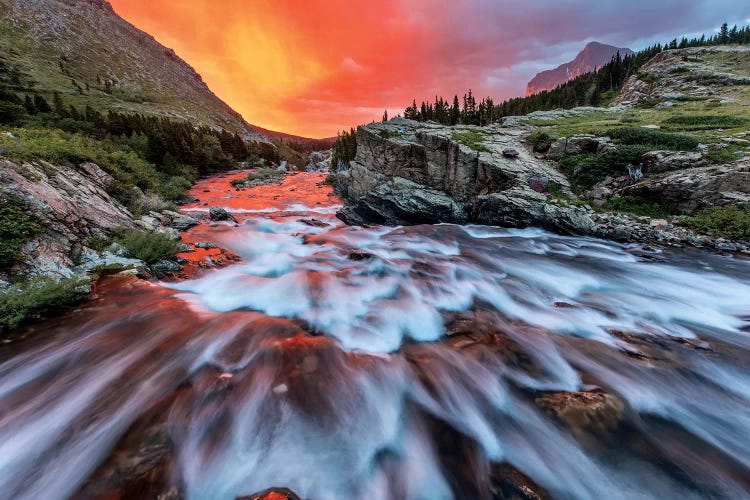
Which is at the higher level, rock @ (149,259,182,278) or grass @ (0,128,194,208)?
grass @ (0,128,194,208)

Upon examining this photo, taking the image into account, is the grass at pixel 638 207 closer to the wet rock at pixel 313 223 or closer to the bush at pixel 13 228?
the wet rock at pixel 313 223

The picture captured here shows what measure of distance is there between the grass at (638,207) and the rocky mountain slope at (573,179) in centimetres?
4

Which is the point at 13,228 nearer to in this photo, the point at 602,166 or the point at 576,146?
the point at 602,166

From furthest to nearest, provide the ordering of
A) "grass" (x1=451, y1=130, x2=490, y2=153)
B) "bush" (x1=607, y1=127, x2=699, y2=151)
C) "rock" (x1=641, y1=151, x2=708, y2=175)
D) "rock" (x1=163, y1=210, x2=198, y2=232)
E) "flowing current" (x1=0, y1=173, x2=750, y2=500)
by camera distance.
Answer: "grass" (x1=451, y1=130, x2=490, y2=153) < "bush" (x1=607, y1=127, x2=699, y2=151) < "rock" (x1=641, y1=151, x2=708, y2=175) < "rock" (x1=163, y1=210, x2=198, y2=232) < "flowing current" (x1=0, y1=173, x2=750, y2=500)

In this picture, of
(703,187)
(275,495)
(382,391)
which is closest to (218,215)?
(382,391)

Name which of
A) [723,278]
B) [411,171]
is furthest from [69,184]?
[723,278]

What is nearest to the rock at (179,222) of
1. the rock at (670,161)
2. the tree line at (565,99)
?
the rock at (670,161)

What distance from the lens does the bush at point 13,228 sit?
603cm

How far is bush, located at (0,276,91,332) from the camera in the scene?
5.27 meters

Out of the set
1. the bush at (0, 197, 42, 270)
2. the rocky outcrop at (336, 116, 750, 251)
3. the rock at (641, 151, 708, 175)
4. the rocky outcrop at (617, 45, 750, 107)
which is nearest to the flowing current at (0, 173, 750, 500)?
the bush at (0, 197, 42, 270)

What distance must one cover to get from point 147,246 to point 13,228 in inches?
99.6

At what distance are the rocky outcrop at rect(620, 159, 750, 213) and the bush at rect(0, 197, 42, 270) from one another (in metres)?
21.9

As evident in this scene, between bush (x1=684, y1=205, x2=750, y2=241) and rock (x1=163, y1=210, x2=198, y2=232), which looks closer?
bush (x1=684, y1=205, x2=750, y2=241)

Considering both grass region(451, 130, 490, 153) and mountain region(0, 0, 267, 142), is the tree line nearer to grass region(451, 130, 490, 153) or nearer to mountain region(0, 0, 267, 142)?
grass region(451, 130, 490, 153)
